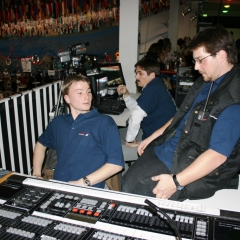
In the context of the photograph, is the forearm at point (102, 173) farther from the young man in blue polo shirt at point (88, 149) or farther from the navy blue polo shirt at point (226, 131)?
the navy blue polo shirt at point (226, 131)

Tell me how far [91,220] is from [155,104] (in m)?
1.80

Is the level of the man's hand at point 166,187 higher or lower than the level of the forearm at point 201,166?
lower

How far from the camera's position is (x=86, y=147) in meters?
1.73

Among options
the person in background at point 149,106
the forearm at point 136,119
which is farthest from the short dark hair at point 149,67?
the forearm at point 136,119

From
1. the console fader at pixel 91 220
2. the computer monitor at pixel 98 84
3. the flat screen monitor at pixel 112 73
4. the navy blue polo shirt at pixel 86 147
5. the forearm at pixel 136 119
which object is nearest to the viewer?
the console fader at pixel 91 220

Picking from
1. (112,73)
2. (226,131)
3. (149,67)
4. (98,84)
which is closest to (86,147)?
(226,131)

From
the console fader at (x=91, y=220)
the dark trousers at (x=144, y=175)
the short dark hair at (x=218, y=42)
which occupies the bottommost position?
the dark trousers at (x=144, y=175)

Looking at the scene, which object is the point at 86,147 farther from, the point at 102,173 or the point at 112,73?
the point at 112,73

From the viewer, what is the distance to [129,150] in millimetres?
2695

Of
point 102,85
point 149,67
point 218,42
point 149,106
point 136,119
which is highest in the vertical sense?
point 218,42

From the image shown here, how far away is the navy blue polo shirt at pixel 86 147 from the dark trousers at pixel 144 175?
147 mm

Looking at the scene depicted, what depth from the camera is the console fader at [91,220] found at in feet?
3.19

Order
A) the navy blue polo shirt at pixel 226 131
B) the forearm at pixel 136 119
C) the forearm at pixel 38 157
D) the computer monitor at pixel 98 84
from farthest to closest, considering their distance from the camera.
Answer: the computer monitor at pixel 98 84, the forearm at pixel 136 119, the forearm at pixel 38 157, the navy blue polo shirt at pixel 226 131

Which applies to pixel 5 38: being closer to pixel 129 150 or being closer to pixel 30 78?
pixel 30 78
